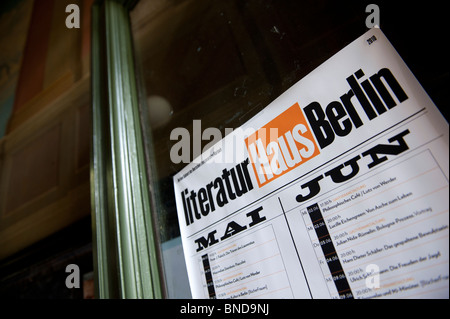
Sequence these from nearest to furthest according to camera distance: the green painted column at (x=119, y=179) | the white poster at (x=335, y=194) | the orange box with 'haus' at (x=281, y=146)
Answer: the white poster at (x=335, y=194)
the orange box with 'haus' at (x=281, y=146)
the green painted column at (x=119, y=179)

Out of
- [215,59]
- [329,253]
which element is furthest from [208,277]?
[215,59]

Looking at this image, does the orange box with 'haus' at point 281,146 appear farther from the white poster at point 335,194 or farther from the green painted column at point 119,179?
the green painted column at point 119,179

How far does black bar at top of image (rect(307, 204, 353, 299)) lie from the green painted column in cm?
35

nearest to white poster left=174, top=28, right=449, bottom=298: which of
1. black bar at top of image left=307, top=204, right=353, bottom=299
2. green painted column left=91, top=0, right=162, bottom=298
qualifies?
black bar at top of image left=307, top=204, right=353, bottom=299

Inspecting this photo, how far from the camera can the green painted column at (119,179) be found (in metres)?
0.56

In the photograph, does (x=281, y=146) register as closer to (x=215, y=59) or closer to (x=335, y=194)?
(x=335, y=194)

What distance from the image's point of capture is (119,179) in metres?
0.63

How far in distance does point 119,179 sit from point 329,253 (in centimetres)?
48

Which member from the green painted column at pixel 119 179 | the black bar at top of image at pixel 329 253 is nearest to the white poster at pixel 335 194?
the black bar at top of image at pixel 329 253

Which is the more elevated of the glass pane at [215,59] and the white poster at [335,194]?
the glass pane at [215,59]

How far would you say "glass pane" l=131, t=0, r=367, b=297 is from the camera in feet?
1.56

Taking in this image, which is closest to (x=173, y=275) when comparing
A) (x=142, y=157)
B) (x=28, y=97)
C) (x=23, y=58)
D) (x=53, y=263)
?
(x=142, y=157)

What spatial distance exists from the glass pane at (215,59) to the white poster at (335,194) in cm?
5

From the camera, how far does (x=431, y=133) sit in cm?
32
